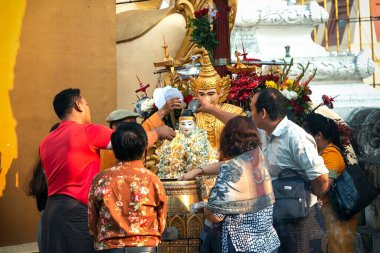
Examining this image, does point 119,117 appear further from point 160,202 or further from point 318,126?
point 160,202

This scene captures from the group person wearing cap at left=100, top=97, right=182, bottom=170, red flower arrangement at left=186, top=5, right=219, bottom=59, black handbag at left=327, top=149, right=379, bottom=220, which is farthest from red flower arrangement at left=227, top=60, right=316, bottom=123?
black handbag at left=327, top=149, right=379, bottom=220

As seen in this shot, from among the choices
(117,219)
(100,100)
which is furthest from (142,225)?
(100,100)

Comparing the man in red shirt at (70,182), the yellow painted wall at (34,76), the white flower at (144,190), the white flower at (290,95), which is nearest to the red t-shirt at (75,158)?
the man in red shirt at (70,182)

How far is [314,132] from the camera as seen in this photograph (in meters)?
6.31

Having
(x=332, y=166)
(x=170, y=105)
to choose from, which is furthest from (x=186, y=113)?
(x=332, y=166)

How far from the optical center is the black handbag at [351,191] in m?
6.14

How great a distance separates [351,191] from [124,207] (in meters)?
2.15

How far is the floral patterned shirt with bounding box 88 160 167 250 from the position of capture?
4609mm

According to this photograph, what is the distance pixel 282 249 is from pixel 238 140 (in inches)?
36.7

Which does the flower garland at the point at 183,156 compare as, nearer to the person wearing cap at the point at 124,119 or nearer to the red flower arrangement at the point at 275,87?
the person wearing cap at the point at 124,119

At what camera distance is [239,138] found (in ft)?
15.9

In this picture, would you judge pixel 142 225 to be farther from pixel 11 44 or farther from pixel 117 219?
pixel 11 44

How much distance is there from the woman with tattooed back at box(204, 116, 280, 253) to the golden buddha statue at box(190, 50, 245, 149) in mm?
2485

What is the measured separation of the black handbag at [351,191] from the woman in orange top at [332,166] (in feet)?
0.22
